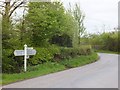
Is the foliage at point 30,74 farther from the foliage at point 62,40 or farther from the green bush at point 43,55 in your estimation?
the foliage at point 62,40

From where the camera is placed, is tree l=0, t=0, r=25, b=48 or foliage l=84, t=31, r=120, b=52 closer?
tree l=0, t=0, r=25, b=48

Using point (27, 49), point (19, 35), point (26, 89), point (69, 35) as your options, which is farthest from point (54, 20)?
point (26, 89)

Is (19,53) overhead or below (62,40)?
below

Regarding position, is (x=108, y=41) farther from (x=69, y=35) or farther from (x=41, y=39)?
(x=41, y=39)

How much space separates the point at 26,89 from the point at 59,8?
48.7 feet

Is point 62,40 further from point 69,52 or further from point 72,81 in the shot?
point 72,81

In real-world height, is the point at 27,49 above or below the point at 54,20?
below

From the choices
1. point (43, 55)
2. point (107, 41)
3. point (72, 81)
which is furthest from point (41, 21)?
point (107, 41)

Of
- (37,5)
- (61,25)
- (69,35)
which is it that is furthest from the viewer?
(69,35)

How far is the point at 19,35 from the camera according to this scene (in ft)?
57.0

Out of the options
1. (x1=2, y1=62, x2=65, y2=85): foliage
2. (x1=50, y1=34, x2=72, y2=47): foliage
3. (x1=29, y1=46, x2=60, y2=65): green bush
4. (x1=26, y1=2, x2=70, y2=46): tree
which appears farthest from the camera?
(x1=50, y1=34, x2=72, y2=47): foliage

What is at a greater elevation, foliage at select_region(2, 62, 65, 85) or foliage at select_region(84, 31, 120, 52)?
foliage at select_region(84, 31, 120, 52)

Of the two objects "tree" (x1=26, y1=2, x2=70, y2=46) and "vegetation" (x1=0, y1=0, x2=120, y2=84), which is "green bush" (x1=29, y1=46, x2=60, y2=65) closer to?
"vegetation" (x1=0, y1=0, x2=120, y2=84)

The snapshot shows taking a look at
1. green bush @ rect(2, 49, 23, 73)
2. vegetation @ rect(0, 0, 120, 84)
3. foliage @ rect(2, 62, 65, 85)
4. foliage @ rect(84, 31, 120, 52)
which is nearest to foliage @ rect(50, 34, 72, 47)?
vegetation @ rect(0, 0, 120, 84)
